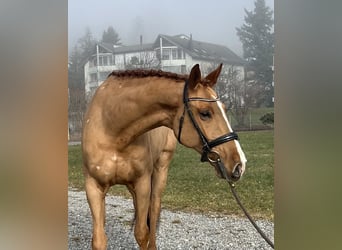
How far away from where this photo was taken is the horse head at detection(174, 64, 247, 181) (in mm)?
1856

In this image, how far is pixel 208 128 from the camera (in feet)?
6.30

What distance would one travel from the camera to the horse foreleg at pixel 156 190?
118 inches

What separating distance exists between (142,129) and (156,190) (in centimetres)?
99

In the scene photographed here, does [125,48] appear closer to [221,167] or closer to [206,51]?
[206,51]

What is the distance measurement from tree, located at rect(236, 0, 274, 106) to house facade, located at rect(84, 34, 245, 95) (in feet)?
0.58

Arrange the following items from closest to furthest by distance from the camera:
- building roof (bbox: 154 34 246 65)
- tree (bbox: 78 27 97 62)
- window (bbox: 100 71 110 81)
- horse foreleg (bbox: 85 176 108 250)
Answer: horse foreleg (bbox: 85 176 108 250), tree (bbox: 78 27 97 62), window (bbox: 100 71 110 81), building roof (bbox: 154 34 246 65)

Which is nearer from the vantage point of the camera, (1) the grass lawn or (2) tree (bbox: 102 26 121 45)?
(2) tree (bbox: 102 26 121 45)

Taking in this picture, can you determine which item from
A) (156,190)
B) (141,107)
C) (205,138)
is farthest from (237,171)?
(156,190)

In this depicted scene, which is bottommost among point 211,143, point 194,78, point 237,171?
point 237,171

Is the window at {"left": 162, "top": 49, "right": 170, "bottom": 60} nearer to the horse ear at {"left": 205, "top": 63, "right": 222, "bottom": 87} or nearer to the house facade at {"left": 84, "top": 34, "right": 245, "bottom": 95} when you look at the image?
the house facade at {"left": 84, "top": 34, "right": 245, "bottom": 95}

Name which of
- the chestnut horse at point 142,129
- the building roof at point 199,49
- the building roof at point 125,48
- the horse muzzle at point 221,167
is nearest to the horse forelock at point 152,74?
the chestnut horse at point 142,129

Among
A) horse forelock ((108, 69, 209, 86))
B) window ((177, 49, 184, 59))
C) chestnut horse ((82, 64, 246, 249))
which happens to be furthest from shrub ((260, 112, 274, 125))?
window ((177, 49, 184, 59))
